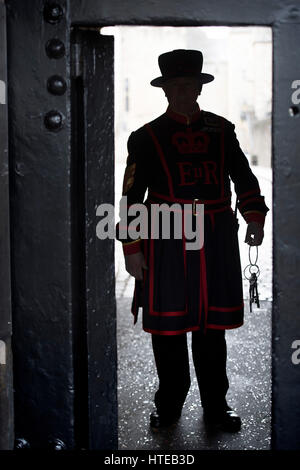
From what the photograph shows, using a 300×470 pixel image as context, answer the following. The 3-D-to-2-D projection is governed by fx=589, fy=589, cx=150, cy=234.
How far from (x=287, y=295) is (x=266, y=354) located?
2.53 metres

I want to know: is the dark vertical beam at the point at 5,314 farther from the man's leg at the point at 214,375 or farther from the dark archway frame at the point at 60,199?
the man's leg at the point at 214,375

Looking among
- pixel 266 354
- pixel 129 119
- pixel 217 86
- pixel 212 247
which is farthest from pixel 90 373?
pixel 217 86

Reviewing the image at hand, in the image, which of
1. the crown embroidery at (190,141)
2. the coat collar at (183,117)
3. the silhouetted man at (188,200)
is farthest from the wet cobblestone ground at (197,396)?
the coat collar at (183,117)

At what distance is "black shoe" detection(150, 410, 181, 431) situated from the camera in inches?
124

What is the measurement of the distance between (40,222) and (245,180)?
4.73 ft

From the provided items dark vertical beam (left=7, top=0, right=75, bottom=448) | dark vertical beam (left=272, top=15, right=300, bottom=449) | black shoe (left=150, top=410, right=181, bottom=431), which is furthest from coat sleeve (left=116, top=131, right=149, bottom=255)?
dark vertical beam (left=272, top=15, right=300, bottom=449)

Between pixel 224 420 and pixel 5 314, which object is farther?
pixel 224 420

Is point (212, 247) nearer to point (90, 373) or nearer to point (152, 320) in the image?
point (152, 320)

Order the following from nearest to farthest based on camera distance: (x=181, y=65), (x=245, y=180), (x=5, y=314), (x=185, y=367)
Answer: (x=5, y=314) → (x=181, y=65) → (x=245, y=180) → (x=185, y=367)

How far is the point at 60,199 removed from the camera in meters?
1.90

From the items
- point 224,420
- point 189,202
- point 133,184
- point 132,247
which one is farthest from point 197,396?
point 133,184

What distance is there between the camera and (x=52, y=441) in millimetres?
1973

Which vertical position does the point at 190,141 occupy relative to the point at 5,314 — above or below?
above

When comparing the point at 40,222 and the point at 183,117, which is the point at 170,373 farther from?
the point at 40,222
